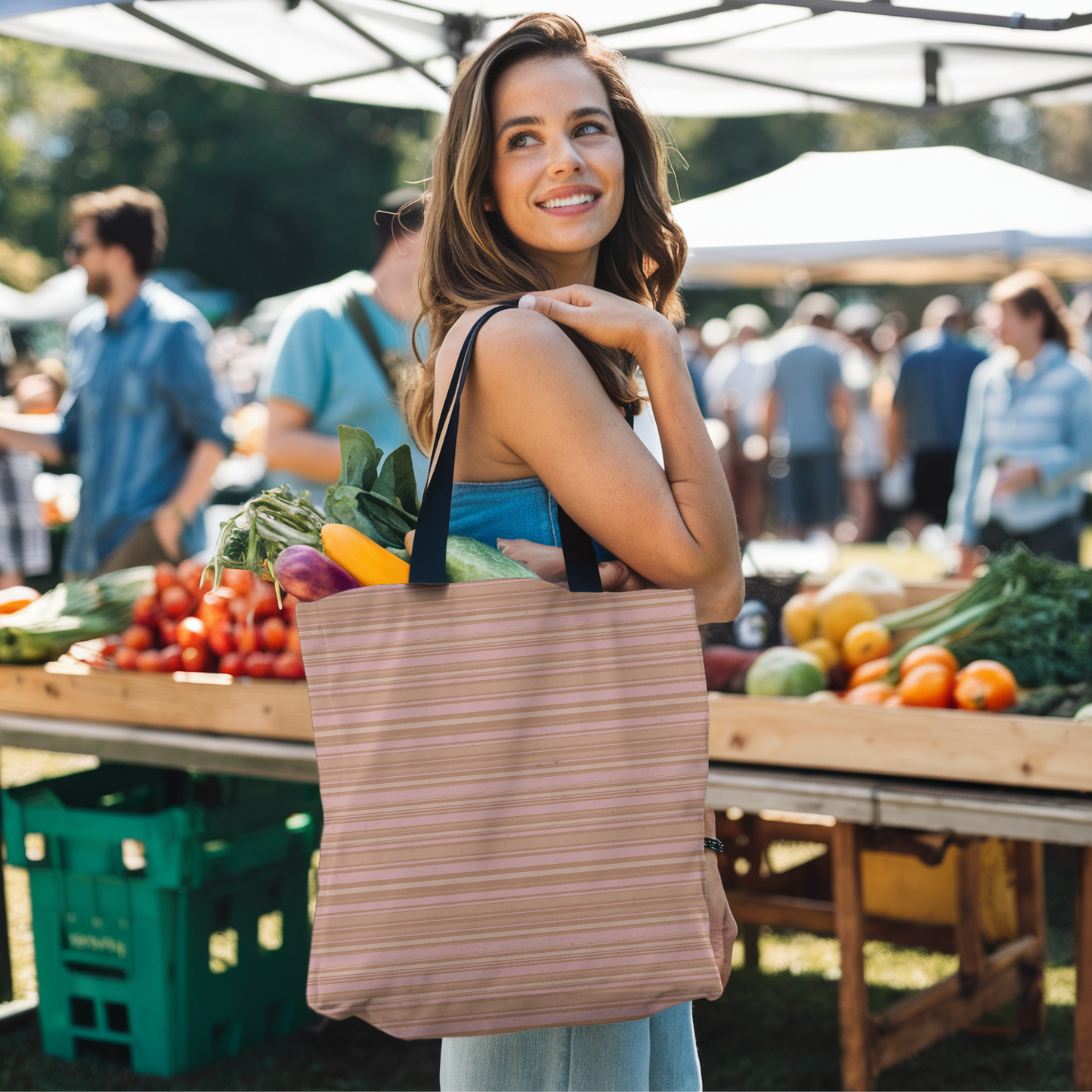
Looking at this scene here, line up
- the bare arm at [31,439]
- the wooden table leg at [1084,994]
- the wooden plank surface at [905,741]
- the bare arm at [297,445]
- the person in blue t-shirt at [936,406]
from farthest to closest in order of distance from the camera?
the person in blue t-shirt at [936,406] < the bare arm at [31,439] < the bare arm at [297,445] < the wooden table leg at [1084,994] < the wooden plank surface at [905,741]

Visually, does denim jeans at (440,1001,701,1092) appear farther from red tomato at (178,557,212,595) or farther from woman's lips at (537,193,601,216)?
red tomato at (178,557,212,595)

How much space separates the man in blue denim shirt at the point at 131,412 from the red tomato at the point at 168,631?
90 cm

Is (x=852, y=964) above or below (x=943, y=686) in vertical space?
below

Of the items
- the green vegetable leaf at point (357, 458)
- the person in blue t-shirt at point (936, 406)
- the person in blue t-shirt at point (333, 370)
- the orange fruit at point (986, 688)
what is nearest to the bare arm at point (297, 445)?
the person in blue t-shirt at point (333, 370)

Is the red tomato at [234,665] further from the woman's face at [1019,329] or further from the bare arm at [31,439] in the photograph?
the woman's face at [1019,329]

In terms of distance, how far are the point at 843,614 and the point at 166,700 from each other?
1825 millimetres

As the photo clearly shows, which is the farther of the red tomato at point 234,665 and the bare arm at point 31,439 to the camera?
the bare arm at point 31,439

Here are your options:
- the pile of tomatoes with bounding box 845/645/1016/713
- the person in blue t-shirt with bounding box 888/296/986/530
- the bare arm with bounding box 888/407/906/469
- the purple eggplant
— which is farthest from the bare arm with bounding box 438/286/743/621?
the bare arm with bounding box 888/407/906/469

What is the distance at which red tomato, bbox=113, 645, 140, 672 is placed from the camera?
3.35 m

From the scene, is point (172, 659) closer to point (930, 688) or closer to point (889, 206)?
point (930, 688)

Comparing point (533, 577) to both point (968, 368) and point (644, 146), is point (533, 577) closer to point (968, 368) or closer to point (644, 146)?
point (644, 146)

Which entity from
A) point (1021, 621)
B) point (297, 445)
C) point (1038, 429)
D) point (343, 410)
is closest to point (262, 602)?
point (297, 445)

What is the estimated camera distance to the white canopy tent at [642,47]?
3768 mm

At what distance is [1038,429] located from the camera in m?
5.84
